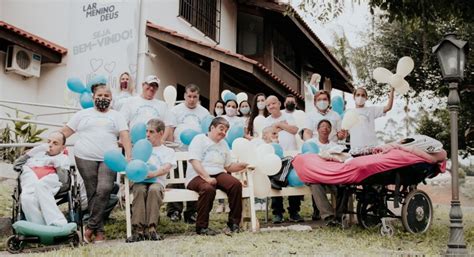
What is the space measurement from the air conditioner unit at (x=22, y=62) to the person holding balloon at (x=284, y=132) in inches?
221

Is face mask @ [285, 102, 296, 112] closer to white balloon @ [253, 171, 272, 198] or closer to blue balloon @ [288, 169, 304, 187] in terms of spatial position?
blue balloon @ [288, 169, 304, 187]

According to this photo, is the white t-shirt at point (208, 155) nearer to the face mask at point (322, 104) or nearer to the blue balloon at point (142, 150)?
the blue balloon at point (142, 150)

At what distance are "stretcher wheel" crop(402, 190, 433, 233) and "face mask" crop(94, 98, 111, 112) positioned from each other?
358 centimetres

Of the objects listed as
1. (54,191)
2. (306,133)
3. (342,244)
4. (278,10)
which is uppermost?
(278,10)

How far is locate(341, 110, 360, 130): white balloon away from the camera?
7.30m

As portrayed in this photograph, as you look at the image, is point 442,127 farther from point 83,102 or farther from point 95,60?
point 83,102

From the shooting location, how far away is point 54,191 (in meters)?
5.69

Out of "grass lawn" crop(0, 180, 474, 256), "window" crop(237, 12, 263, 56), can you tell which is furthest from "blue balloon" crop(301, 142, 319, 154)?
"window" crop(237, 12, 263, 56)

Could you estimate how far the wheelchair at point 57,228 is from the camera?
5348mm

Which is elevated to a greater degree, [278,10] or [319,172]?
[278,10]

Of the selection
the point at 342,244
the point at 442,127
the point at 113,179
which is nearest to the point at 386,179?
the point at 342,244

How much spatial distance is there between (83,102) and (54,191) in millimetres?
2153

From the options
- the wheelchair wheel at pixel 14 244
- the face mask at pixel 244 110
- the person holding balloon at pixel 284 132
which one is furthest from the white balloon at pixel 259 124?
the wheelchair wheel at pixel 14 244

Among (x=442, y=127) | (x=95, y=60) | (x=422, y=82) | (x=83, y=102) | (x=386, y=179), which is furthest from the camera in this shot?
(x=442, y=127)
